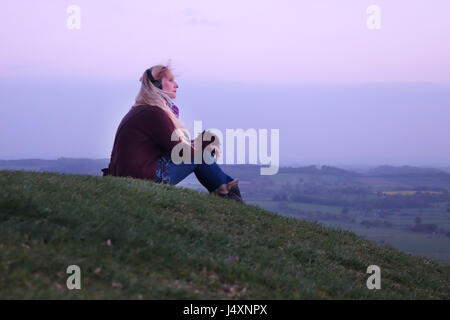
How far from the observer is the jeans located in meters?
9.30

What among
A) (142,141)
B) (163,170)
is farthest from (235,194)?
(142,141)

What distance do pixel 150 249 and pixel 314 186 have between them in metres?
36.6

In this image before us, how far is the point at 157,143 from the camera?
30.3ft

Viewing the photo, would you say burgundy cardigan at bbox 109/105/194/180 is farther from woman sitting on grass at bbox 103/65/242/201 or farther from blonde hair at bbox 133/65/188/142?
blonde hair at bbox 133/65/188/142

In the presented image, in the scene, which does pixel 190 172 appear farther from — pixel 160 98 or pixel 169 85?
pixel 169 85

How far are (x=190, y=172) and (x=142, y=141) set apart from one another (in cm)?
86

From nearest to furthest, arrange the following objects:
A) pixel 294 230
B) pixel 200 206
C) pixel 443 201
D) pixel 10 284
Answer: pixel 10 284 < pixel 200 206 < pixel 294 230 < pixel 443 201

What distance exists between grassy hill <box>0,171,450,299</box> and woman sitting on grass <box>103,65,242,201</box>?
33cm

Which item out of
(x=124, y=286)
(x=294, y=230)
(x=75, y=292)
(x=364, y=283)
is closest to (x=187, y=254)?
(x=124, y=286)

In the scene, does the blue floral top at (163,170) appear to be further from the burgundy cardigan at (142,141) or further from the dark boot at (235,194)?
the dark boot at (235,194)

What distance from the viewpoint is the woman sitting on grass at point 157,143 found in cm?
915

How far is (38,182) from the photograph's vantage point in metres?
8.09

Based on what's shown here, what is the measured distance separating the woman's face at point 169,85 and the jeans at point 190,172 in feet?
3.20
